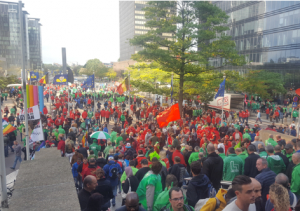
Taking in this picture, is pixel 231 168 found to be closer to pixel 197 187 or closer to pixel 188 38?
pixel 197 187

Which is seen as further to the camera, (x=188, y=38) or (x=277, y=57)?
(x=277, y=57)

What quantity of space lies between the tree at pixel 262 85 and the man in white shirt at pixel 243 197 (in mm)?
Result: 34912

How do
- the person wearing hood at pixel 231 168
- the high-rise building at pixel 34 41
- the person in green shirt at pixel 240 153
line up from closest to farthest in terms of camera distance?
the person wearing hood at pixel 231 168, the person in green shirt at pixel 240 153, the high-rise building at pixel 34 41

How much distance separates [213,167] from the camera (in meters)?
6.53

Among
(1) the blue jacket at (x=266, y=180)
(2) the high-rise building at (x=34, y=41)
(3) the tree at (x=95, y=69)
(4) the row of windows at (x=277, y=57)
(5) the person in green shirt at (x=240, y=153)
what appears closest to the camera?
(1) the blue jacket at (x=266, y=180)

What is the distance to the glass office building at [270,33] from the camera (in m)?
44.1

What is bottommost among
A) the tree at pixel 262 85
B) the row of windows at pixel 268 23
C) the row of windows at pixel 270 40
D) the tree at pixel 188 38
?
the tree at pixel 262 85

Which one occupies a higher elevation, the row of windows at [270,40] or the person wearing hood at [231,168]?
the row of windows at [270,40]

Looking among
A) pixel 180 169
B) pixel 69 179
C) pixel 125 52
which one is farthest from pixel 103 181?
pixel 125 52

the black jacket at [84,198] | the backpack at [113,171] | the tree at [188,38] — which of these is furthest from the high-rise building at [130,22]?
the black jacket at [84,198]

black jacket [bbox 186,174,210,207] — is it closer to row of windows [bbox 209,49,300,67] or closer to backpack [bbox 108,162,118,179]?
backpack [bbox 108,162,118,179]

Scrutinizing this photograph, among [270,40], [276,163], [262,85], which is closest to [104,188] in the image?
[276,163]

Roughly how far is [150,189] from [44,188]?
2034 mm

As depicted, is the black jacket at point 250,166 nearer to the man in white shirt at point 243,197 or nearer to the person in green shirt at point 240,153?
the person in green shirt at point 240,153
